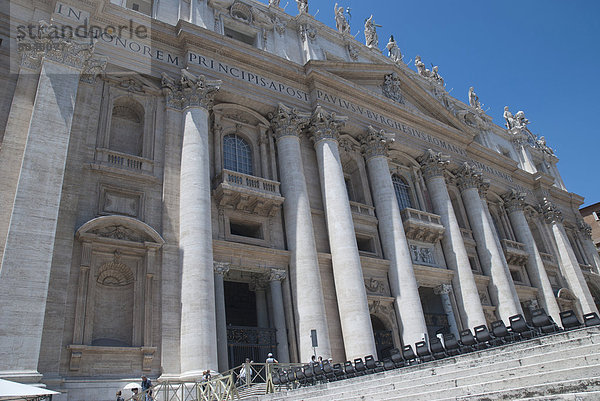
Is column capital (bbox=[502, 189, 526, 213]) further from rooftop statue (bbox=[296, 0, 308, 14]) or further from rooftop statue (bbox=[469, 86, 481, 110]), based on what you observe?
rooftop statue (bbox=[296, 0, 308, 14])

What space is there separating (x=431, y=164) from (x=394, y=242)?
7966 mm

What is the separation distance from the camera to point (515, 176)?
3919 cm

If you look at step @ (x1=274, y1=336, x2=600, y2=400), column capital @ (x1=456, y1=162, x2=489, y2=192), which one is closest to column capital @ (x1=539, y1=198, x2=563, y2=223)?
column capital @ (x1=456, y1=162, x2=489, y2=192)

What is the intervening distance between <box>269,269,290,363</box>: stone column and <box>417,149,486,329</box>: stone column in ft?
38.6

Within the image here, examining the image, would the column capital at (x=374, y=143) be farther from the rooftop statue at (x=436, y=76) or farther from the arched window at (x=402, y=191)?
the rooftop statue at (x=436, y=76)

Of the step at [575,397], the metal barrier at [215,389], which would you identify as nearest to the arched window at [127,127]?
the metal barrier at [215,389]

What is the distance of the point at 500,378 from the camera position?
8117 mm

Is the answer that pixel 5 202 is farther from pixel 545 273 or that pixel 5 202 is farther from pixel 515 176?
pixel 515 176

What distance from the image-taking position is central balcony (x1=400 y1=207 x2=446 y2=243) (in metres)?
26.2

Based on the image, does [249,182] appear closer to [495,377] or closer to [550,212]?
[495,377]

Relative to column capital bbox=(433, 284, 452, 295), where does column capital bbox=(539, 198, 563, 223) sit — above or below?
above

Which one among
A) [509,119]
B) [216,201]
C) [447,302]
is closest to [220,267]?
[216,201]

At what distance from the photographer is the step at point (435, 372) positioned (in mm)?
8112

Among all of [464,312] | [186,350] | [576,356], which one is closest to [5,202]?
[186,350]
